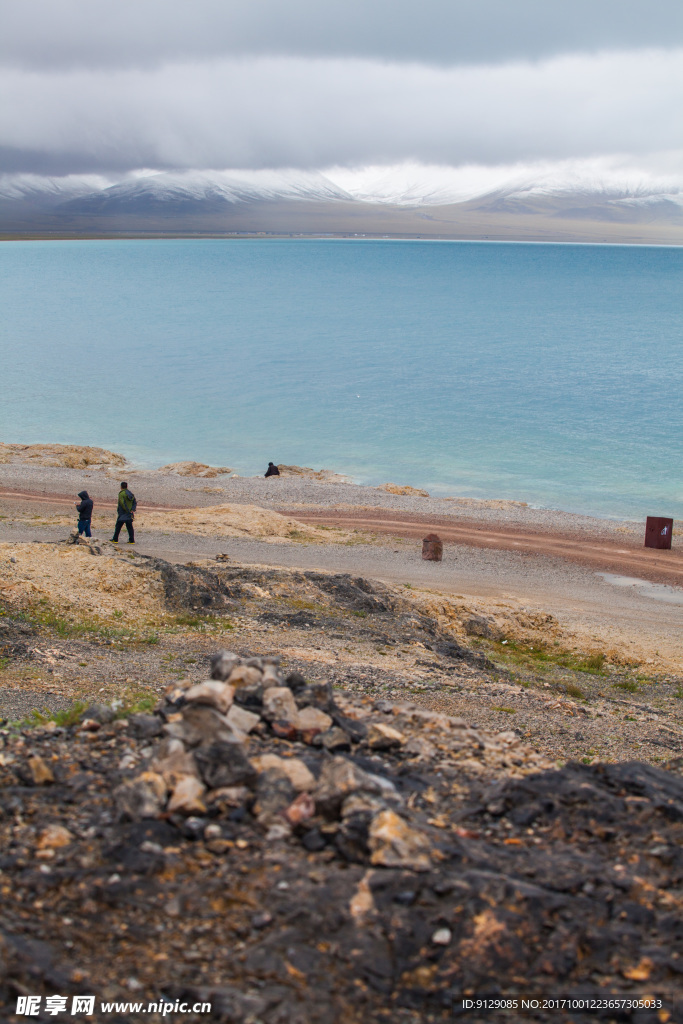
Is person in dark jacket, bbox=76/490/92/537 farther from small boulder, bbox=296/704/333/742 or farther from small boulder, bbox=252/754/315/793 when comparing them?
small boulder, bbox=252/754/315/793

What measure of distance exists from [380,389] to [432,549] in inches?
1636

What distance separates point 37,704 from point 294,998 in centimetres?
697

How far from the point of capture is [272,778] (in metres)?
7.68

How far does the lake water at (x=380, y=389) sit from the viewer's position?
1757 inches

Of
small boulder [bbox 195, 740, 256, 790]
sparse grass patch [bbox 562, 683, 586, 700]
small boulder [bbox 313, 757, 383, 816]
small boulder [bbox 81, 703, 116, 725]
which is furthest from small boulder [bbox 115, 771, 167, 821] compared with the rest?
sparse grass patch [bbox 562, 683, 586, 700]

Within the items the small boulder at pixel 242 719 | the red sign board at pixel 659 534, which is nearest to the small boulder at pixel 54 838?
the small boulder at pixel 242 719

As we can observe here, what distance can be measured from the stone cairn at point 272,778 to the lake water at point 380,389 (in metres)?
30.5

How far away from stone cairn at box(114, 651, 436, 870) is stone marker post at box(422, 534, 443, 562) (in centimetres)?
1583

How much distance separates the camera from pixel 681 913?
669cm

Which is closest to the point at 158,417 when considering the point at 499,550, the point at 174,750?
the point at 499,550

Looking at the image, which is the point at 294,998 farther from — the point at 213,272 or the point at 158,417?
the point at 213,272

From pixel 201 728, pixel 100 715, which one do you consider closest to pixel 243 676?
pixel 201 728

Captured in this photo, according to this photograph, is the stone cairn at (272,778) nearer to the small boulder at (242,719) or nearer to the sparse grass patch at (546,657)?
the small boulder at (242,719)

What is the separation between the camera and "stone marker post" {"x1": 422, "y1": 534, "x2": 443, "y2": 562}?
24797 mm
